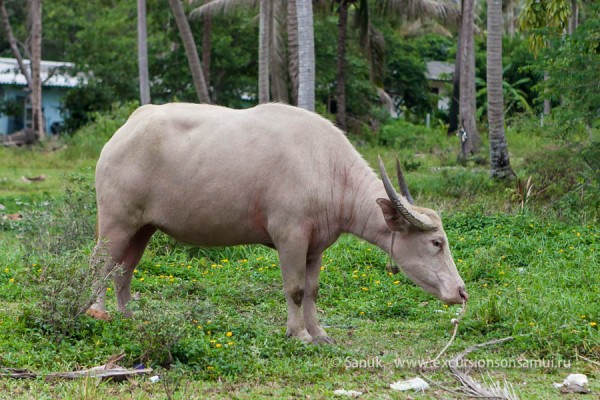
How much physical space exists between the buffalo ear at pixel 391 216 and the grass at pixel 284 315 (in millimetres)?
1003

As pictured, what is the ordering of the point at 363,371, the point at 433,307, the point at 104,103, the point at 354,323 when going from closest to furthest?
the point at 363,371
the point at 354,323
the point at 433,307
the point at 104,103

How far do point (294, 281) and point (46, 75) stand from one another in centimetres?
3128

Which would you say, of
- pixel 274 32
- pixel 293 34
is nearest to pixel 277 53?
pixel 274 32

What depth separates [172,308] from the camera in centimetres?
671

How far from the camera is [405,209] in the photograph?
6695 millimetres

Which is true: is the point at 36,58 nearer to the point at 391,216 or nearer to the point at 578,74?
the point at 578,74

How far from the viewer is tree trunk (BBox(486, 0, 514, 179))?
50.3ft

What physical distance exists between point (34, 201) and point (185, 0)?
44.1 ft

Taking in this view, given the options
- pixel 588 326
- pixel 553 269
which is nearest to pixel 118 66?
pixel 553 269

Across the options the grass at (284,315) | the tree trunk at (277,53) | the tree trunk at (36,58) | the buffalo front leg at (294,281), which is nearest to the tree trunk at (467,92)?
the tree trunk at (277,53)

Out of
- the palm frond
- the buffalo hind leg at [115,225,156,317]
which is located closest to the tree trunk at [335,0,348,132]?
the palm frond

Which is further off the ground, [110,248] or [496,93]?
[496,93]

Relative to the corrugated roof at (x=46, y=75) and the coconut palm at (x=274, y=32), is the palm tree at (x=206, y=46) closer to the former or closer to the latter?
the coconut palm at (x=274, y=32)

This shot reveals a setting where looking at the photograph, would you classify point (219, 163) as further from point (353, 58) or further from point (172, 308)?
point (353, 58)
